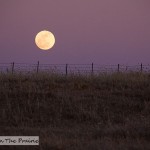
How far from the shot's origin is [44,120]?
1812 cm

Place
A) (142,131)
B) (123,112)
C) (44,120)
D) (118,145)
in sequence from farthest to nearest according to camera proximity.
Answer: (123,112)
(44,120)
(142,131)
(118,145)

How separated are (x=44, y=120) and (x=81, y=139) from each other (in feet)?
16.2

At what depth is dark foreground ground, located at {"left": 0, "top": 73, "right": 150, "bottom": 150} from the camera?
13211 mm

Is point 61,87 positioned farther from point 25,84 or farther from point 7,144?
point 7,144

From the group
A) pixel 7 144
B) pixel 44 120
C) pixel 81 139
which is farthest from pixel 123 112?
pixel 7 144

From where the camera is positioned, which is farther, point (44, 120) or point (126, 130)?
point (44, 120)

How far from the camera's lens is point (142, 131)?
46.8 feet

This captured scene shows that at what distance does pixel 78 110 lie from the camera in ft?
63.7

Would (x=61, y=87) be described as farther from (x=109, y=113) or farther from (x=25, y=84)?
(x=109, y=113)

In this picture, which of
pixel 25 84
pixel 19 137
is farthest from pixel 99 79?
pixel 19 137

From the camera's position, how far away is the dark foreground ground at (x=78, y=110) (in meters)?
13.2

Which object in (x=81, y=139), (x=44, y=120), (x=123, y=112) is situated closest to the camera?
(x=81, y=139)

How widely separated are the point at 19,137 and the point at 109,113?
22.3 ft

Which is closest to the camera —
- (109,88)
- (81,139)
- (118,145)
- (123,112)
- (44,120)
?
(118,145)
